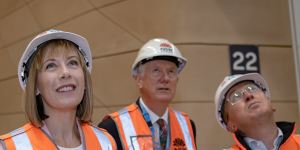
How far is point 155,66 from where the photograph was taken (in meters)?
3.14

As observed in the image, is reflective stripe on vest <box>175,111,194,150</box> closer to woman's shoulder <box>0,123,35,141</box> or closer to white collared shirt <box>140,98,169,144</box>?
white collared shirt <box>140,98,169,144</box>

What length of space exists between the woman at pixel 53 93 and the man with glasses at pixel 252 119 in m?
0.98

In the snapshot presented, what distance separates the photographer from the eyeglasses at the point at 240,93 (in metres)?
2.74

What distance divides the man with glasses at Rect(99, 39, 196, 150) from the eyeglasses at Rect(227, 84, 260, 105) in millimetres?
488

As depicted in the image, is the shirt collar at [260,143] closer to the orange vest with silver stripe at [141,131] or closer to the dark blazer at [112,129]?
the orange vest with silver stripe at [141,131]

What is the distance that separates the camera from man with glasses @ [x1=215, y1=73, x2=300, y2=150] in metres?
2.59

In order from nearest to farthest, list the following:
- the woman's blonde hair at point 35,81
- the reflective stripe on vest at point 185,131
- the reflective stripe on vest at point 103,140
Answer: the woman's blonde hair at point 35,81 < the reflective stripe on vest at point 103,140 < the reflective stripe on vest at point 185,131

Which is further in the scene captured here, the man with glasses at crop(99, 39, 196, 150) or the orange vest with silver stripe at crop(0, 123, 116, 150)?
the man with glasses at crop(99, 39, 196, 150)

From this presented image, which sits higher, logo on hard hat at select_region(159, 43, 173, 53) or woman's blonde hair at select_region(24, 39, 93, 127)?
logo on hard hat at select_region(159, 43, 173, 53)

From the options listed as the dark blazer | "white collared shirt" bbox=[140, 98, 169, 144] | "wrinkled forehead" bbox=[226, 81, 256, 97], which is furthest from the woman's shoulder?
"wrinkled forehead" bbox=[226, 81, 256, 97]

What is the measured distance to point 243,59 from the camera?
15.3 ft

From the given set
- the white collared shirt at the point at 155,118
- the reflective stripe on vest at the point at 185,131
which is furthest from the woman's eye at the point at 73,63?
the reflective stripe on vest at the point at 185,131

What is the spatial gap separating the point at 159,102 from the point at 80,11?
264 centimetres

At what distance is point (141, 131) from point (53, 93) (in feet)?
3.67
